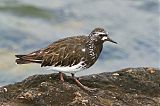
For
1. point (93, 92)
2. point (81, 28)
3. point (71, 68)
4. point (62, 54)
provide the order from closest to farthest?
point (93, 92), point (71, 68), point (62, 54), point (81, 28)

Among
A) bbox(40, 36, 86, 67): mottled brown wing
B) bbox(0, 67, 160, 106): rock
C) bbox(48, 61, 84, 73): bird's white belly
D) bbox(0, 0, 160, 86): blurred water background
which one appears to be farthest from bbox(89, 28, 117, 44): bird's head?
bbox(0, 0, 160, 86): blurred water background

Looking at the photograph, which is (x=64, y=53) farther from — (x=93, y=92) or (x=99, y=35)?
(x=93, y=92)

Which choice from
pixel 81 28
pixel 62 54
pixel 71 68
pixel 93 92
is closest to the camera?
pixel 93 92

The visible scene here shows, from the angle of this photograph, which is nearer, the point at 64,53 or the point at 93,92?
the point at 93,92

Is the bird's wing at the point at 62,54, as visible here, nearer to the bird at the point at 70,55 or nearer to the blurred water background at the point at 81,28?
the bird at the point at 70,55

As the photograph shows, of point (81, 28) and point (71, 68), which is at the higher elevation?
point (81, 28)

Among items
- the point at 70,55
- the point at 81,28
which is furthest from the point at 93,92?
the point at 81,28

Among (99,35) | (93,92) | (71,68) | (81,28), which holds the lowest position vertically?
(93,92)
